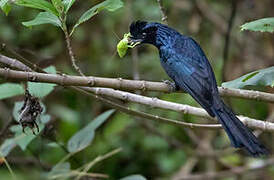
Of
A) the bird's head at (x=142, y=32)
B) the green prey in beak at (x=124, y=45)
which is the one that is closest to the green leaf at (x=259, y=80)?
the green prey in beak at (x=124, y=45)

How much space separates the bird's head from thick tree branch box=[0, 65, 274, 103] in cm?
56

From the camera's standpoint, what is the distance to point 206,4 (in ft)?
18.2

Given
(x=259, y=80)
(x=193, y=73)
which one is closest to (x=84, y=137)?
(x=193, y=73)

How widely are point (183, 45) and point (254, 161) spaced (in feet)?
7.36

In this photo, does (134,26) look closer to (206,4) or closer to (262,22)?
(262,22)

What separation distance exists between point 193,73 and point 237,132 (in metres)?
0.52

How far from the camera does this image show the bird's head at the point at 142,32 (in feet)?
8.86

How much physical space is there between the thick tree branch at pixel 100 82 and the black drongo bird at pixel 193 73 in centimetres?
16

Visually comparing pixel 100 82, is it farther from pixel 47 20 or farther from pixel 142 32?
pixel 142 32

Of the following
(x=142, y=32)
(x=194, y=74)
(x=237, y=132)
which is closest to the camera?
(x=237, y=132)

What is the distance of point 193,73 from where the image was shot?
2623 mm

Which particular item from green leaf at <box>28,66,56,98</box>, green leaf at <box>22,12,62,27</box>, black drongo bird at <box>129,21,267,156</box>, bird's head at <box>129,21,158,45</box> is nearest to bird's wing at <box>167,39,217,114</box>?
black drongo bird at <box>129,21,267,156</box>

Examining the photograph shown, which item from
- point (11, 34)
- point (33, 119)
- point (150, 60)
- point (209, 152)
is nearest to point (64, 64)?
point (11, 34)

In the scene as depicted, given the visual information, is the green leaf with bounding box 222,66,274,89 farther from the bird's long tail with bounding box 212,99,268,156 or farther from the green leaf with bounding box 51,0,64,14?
the green leaf with bounding box 51,0,64,14
